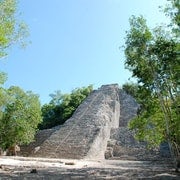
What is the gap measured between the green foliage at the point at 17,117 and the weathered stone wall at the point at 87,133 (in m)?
2.10

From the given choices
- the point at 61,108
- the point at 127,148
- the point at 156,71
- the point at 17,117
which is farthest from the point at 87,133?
the point at 61,108

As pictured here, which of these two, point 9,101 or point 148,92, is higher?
point 9,101

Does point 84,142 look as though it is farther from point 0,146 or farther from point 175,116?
point 175,116

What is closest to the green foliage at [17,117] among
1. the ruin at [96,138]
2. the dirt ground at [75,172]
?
the ruin at [96,138]

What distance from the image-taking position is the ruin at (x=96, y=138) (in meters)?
30.5

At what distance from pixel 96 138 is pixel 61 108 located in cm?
2413

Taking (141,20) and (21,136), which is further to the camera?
(21,136)

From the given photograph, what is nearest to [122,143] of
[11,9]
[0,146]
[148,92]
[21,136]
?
[21,136]

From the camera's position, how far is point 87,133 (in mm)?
33125

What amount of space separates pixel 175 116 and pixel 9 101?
70.6ft

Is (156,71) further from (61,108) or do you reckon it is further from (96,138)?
(61,108)

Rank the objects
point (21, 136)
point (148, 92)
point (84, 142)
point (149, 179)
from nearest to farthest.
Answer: point (149, 179), point (148, 92), point (84, 142), point (21, 136)

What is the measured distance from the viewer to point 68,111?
53.8 meters

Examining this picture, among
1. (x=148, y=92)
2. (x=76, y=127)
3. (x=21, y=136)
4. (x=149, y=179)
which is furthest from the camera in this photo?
(x=76, y=127)
